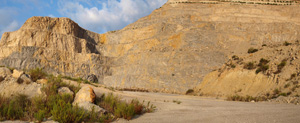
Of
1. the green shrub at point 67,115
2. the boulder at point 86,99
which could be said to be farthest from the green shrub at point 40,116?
the boulder at point 86,99

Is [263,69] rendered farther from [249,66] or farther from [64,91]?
[64,91]

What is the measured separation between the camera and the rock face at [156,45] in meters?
37.2

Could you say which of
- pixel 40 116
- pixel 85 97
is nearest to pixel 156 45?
pixel 85 97

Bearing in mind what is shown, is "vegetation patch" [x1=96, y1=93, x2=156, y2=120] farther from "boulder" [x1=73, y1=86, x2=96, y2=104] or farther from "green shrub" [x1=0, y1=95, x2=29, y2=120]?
"green shrub" [x1=0, y1=95, x2=29, y2=120]

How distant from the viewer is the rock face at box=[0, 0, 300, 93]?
1465 inches

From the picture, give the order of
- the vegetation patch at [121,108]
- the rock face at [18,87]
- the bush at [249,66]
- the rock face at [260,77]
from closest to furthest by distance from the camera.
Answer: the vegetation patch at [121,108] → the rock face at [18,87] → the rock face at [260,77] → the bush at [249,66]

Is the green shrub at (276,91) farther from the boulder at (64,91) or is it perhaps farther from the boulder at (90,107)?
the boulder at (64,91)

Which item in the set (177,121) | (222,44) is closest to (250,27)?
(222,44)

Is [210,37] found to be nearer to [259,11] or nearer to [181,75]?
[181,75]

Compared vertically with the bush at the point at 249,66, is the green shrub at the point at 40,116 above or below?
below

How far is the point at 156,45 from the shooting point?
4678 cm

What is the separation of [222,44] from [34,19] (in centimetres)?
4294

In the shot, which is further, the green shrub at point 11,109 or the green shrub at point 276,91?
the green shrub at point 276,91

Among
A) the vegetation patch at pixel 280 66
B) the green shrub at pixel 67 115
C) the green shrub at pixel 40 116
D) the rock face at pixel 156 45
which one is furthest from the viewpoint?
the rock face at pixel 156 45
